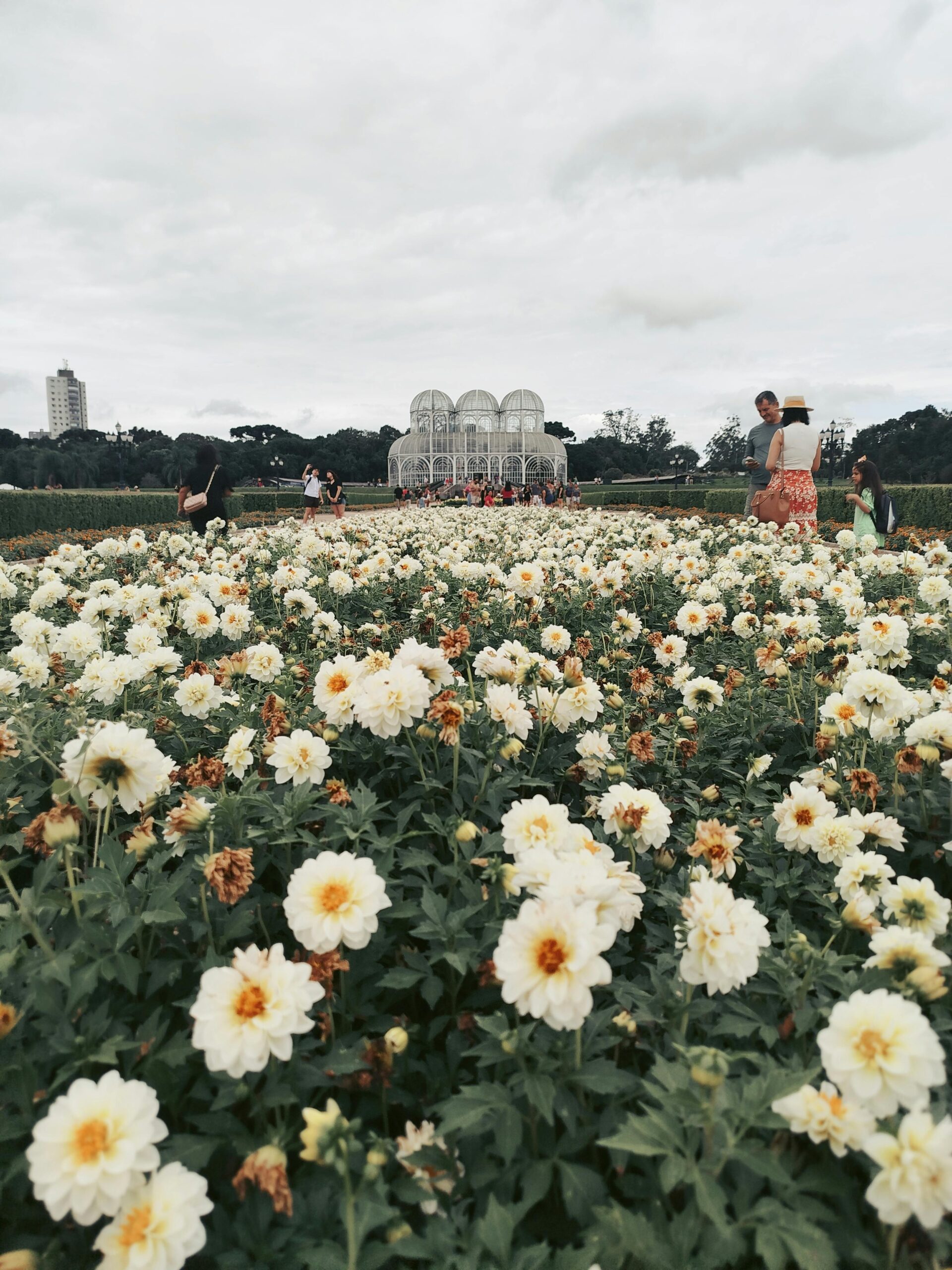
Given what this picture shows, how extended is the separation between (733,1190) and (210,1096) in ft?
2.95

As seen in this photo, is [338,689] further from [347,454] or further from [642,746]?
[347,454]

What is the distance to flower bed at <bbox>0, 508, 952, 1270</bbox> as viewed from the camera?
1.03 meters

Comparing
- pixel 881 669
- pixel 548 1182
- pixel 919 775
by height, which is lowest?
pixel 548 1182

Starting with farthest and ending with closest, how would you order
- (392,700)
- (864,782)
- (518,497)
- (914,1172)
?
(518,497) < (864,782) < (392,700) < (914,1172)

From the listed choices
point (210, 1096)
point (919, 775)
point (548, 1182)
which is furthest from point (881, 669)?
point (210, 1096)

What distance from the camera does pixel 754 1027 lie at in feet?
4.59

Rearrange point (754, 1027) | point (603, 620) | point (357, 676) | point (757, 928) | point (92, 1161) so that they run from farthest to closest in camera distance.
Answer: point (603, 620), point (357, 676), point (754, 1027), point (757, 928), point (92, 1161)

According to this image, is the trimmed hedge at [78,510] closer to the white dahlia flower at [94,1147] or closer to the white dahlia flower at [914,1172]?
the white dahlia flower at [94,1147]

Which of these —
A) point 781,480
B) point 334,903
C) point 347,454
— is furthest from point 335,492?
point 347,454

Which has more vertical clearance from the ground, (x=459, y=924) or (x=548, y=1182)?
(x=459, y=924)

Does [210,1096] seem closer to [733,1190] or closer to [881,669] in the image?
[733,1190]

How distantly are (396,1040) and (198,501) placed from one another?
8.09 meters

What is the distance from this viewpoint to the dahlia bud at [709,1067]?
3.32 feet

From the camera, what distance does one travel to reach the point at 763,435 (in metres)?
7.55
